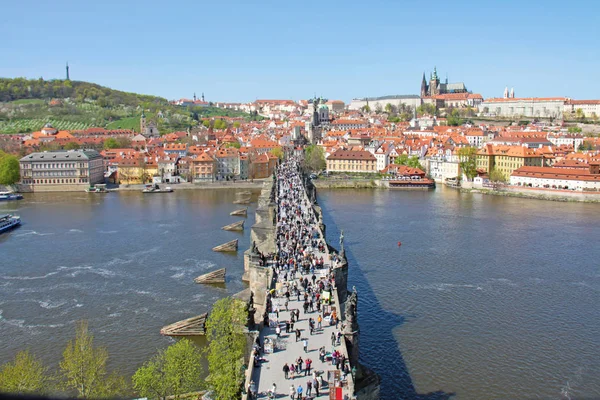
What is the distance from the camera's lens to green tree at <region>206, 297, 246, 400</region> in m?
12.0

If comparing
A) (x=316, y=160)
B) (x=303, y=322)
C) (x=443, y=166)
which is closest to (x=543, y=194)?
(x=443, y=166)

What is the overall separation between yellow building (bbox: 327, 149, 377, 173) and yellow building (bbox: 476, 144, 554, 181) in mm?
12494

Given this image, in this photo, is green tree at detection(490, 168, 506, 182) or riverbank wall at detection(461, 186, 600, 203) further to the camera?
green tree at detection(490, 168, 506, 182)

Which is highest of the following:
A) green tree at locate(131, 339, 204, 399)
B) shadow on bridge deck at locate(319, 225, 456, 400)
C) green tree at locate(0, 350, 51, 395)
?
green tree at locate(0, 350, 51, 395)

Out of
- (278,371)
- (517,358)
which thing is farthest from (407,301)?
(278,371)

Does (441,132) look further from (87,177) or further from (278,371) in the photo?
(278,371)

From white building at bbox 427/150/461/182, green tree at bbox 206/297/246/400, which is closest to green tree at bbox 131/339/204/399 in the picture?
green tree at bbox 206/297/246/400

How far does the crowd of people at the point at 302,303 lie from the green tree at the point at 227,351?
0.67m

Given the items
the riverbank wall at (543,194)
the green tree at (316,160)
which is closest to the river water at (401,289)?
the riverbank wall at (543,194)

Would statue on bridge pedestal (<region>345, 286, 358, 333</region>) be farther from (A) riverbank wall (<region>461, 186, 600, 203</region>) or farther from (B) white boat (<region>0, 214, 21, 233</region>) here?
(A) riverbank wall (<region>461, 186, 600, 203</region>)

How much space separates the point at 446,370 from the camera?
15.9 meters

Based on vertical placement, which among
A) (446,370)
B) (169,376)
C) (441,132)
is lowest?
(446,370)

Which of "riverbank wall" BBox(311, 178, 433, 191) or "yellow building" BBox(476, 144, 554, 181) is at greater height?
"yellow building" BBox(476, 144, 554, 181)

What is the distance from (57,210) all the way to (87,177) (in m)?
15.0
